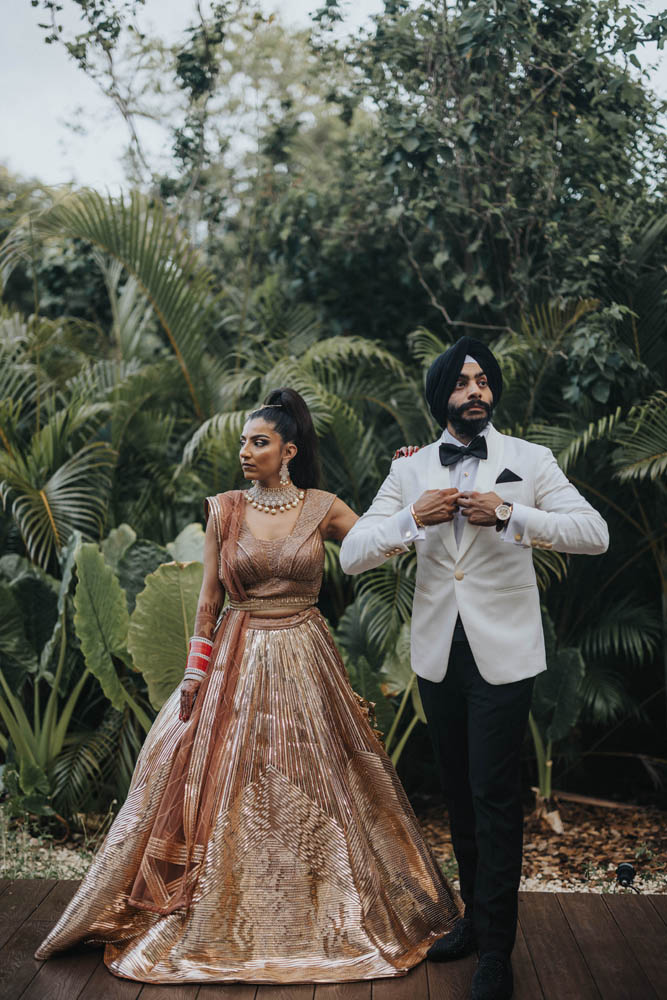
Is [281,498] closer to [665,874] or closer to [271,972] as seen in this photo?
[271,972]

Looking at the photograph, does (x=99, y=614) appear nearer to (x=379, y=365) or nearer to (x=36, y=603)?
(x=36, y=603)

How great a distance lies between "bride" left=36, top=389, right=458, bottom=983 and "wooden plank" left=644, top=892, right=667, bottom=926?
72 cm

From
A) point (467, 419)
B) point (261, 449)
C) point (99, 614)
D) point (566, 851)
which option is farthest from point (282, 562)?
point (566, 851)

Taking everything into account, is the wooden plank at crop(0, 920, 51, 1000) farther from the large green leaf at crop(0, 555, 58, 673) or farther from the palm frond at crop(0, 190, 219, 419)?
the palm frond at crop(0, 190, 219, 419)

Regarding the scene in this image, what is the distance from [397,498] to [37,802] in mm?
2775

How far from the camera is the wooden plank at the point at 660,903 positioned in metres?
2.90

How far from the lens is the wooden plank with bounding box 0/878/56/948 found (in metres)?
2.87

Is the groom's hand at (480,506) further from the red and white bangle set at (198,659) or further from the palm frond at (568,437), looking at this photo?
the palm frond at (568,437)

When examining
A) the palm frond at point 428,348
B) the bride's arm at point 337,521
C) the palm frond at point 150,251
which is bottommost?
the bride's arm at point 337,521

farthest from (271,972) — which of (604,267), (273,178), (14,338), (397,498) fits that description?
(273,178)

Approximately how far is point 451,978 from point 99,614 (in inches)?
86.4

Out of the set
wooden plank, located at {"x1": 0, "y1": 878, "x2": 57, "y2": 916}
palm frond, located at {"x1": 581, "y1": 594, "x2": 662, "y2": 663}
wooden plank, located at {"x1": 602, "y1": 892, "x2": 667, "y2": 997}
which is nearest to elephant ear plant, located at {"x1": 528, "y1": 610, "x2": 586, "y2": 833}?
palm frond, located at {"x1": 581, "y1": 594, "x2": 662, "y2": 663}

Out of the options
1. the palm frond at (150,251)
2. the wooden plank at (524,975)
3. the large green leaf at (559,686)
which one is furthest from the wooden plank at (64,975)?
the palm frond at (150,251)

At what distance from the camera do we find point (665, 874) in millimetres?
3996
